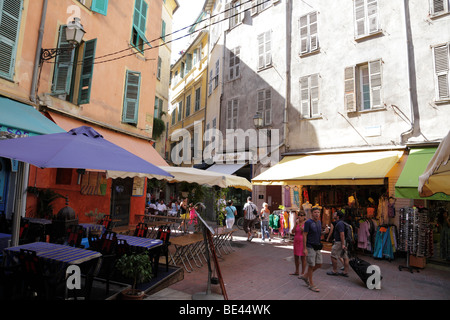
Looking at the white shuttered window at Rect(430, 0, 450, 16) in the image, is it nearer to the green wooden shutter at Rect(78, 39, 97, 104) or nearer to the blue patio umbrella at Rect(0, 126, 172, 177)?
the blue patio umbrella at Rect(0, 126, 172, 177)

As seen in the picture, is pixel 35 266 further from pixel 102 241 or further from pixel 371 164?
pixel 371 164

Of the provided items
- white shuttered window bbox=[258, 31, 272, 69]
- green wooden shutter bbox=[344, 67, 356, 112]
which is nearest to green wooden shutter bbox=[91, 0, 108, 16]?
white shuttered window bbox=[258, 31, 272, 69]

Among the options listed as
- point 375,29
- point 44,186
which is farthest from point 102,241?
point 375,29

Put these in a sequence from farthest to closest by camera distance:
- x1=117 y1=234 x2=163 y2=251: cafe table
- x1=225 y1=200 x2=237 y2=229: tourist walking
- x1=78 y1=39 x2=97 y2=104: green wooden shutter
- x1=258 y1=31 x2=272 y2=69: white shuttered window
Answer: x1=258 y1=31 x2=272 y2=69: white shuttered window → x1=225 y1=200 x2=237 y2=229: tourist walking → x1=78 y1=39 x2=97 y2=104: green wooden shutter → x1=117 y1=234 x2=163 y2=251: cafe table

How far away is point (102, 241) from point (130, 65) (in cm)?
882

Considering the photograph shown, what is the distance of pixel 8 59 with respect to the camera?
721 centimetres

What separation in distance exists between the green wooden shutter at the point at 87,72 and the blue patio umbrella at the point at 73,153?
559 cm

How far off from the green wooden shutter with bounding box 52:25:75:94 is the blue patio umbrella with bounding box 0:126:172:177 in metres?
5.04

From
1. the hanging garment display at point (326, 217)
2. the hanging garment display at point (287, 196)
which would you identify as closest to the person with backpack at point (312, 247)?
the hanging garment display at point (326, 217)

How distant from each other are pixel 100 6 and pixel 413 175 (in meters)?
11.8

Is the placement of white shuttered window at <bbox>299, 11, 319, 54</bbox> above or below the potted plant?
above

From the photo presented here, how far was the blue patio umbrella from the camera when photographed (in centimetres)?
346

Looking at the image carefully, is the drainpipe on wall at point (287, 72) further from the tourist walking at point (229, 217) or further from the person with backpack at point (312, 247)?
the person with backpack at point (312, 247)

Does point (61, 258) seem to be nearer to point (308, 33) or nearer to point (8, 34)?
point (8, 34)
